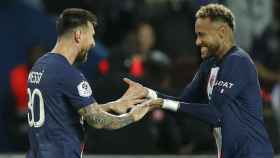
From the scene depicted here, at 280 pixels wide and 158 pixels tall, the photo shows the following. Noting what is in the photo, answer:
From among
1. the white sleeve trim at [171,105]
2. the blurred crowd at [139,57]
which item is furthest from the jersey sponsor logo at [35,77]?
the blurred crowd at [139,57]

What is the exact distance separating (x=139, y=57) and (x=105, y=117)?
4130 mm

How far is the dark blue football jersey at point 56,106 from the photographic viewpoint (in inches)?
275

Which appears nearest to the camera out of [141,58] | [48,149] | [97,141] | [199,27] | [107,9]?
[48,149]

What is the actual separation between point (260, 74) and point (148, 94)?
4.23 metres

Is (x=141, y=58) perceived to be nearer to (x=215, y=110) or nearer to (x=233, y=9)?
(x=233, y=9)

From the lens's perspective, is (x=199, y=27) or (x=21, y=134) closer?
(x=199, y=27)

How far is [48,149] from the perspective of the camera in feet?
22.9

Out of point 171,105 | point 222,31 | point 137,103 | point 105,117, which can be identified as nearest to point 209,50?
point 222,31

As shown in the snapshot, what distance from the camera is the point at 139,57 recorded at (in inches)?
442

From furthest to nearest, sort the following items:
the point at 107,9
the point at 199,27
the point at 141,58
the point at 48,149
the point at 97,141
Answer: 1. the point at 107,9
2. the point at 141,58
3. the point at 97,141
4. the point at 199,27
5. the point at 48,149

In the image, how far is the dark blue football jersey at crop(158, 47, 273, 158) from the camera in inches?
284

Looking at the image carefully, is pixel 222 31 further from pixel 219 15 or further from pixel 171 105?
pixel 171 105

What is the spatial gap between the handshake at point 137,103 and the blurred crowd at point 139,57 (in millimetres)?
2653

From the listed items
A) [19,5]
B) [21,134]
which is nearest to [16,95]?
[21,134]
